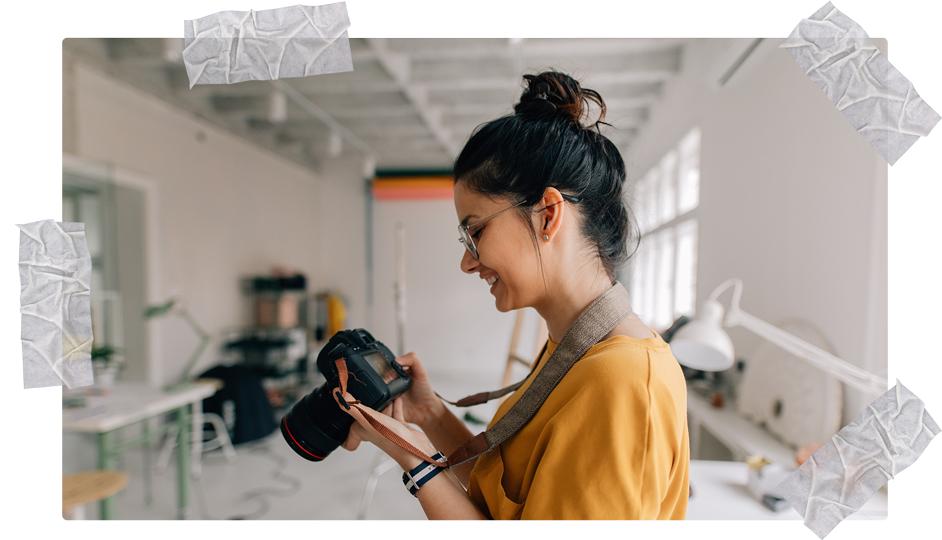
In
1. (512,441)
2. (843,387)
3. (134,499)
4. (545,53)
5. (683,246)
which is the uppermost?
(545,53)

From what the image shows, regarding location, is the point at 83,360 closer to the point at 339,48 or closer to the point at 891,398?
the point at 339,48

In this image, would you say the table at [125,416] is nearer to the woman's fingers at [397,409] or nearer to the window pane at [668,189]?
the woman's fingers at [397,409]

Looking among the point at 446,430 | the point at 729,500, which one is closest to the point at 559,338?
→ the point at 446,430

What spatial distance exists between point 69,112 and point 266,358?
8.41ft

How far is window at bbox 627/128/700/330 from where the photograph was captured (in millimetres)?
3145

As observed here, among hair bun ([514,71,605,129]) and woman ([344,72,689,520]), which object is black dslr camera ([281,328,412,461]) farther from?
hair bun ([514,71,605,129])

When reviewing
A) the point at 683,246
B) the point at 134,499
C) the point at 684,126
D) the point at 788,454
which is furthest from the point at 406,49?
the point at 134,499

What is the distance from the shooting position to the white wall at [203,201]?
3.02m

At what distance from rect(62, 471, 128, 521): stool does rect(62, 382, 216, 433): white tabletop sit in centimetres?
18

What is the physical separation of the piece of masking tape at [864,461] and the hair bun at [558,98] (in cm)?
54

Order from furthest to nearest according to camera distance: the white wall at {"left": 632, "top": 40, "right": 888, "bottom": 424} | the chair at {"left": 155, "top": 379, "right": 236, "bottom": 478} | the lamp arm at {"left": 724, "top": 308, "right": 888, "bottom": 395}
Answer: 1. the chair at {"left": 155, "top": 379, "right": 236, "bottom": 478}
2. the white wall at {"left": 632, "top": 40, "right": 888, "bottom": 424}
3. the lamp arm at {"left": 724, "top": 308, "right": 888, "bottom": 395}

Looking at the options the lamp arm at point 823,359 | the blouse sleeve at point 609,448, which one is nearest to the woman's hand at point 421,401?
the blouse sleeve at point 609,448

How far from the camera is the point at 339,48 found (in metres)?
0.55

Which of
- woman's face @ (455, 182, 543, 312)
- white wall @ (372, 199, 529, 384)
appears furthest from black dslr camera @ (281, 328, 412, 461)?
white wall @ (372, 199, 529, 384)
